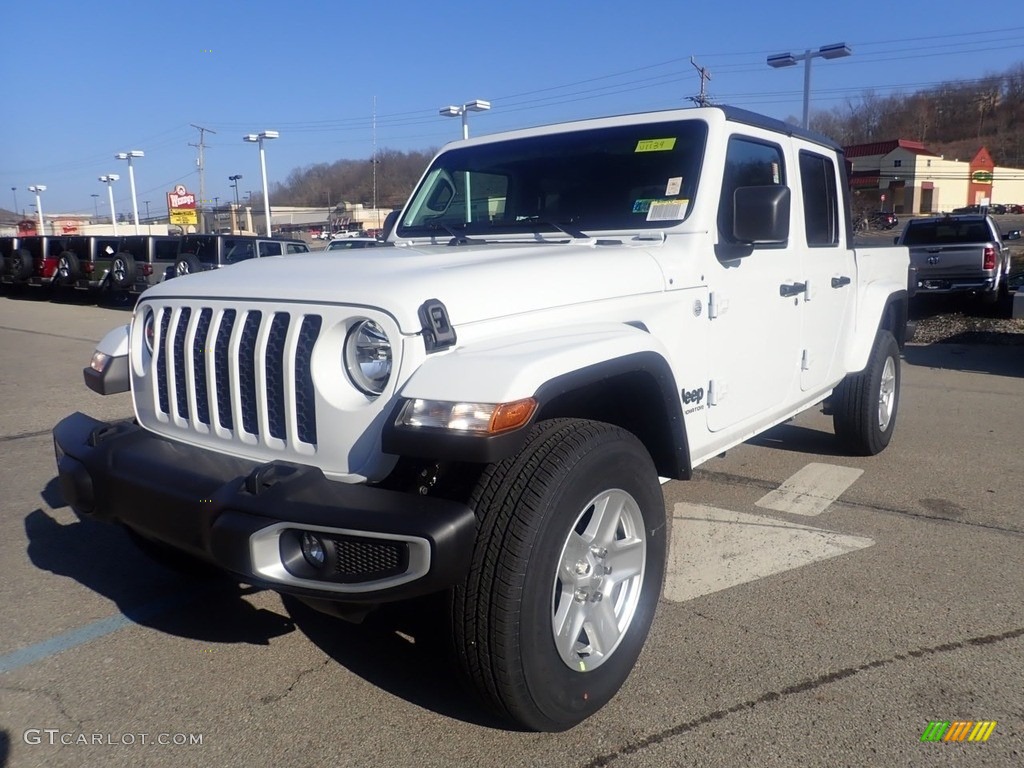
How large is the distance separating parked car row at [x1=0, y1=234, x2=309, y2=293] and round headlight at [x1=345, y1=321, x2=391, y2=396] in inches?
542

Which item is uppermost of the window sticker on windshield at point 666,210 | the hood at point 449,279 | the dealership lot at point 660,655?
the window sticker on windshield at point 666,210

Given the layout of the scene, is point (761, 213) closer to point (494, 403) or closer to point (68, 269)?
point (494, 403)

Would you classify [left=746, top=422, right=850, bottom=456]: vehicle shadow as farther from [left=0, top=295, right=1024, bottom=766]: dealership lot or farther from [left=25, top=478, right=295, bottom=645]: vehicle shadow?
[left=25, top=478, right=295, bottom=645]: vehicle shadow

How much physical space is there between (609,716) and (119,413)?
5.95 metres

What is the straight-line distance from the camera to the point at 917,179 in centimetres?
6838

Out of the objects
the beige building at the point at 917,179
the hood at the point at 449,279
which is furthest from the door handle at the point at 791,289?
the beige building at the point at 917,179

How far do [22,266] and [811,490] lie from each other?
21228 millimetres

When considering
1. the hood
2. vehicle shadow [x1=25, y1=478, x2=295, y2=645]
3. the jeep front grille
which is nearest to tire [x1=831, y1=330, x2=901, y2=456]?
the hood

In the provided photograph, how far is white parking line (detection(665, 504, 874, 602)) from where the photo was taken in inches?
153

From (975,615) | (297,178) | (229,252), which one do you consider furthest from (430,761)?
(297,178)

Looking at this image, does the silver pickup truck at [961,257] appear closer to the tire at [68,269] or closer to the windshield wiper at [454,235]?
the windshield wiper at [454,235]

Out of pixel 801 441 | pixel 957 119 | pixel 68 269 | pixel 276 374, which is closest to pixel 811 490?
pixel 801 441

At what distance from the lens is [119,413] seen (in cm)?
743

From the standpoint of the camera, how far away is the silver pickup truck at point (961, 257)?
13.9 meters
